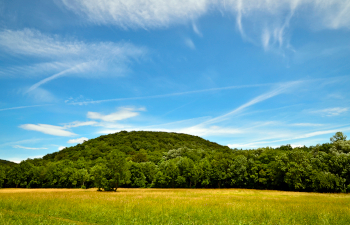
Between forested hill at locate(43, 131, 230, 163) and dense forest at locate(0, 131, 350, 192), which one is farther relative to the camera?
forested hill at locate(43, 131, 230, 163)

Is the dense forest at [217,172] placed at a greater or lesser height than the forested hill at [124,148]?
lesser

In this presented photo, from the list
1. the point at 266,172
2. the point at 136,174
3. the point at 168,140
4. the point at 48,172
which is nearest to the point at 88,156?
the point at 48,172

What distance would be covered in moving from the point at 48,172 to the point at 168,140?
342ft

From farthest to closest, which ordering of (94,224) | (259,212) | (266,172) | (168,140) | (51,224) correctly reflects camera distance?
(168,140) → (266,172) → (259,212) → (94,224) → (51,224)

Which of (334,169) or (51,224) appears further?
(334,169)

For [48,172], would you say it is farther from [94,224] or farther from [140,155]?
[94,224]

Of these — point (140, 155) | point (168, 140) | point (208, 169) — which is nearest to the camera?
point (208, 169)

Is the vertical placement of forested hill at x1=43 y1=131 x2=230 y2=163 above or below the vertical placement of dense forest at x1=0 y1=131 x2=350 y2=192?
above

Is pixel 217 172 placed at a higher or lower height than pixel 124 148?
lower

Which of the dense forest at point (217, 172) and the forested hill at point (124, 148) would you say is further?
the forested hill at point (124, 148)

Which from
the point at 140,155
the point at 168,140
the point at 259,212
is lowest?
the point at 259,212

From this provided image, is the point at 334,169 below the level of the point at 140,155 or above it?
below

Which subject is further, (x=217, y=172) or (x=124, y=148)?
(x=124, y=148)

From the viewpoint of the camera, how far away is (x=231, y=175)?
75.4 m
